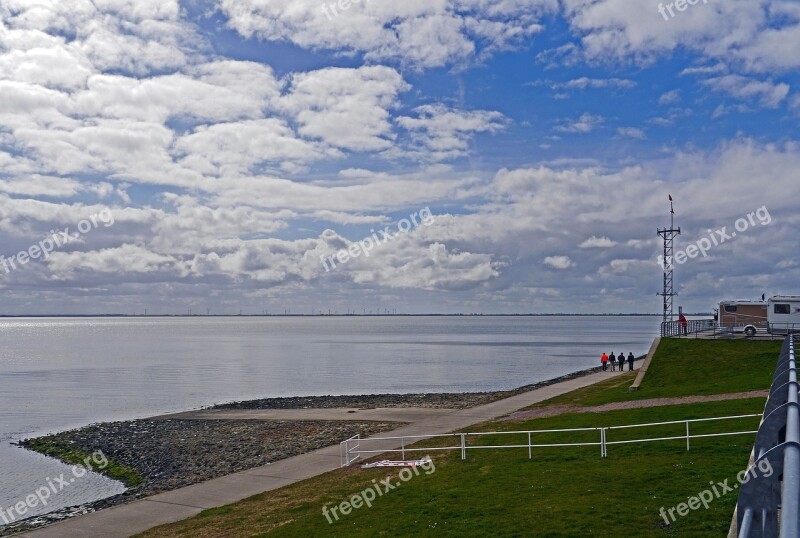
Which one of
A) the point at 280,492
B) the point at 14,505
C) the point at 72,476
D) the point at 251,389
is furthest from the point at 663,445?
the point at 251,389

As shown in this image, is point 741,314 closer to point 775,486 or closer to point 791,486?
point 775,486

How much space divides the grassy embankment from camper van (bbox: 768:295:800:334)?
2712 cm

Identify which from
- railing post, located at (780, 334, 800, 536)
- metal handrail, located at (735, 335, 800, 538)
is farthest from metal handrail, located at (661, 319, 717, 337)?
railing post, located at (780, 334, 800, 536)

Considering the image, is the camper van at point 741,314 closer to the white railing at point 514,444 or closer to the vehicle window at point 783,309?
the vehicle window at point 783,309

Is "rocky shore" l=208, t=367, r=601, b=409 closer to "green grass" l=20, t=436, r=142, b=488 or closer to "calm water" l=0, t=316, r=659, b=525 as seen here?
"calm water" l=0, t=316, r=659, b=525

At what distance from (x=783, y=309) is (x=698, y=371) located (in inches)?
632

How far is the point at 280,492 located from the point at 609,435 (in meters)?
10.9

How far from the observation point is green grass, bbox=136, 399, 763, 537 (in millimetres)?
13594

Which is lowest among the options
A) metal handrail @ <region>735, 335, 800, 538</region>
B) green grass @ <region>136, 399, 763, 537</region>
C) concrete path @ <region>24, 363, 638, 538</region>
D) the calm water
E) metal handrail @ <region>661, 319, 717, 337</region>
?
the calm water

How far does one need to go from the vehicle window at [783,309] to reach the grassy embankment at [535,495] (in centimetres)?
2801

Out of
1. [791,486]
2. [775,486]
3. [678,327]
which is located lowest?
[678,327]

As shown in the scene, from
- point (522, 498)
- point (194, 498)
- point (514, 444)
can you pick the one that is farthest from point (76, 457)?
point (522, 498)

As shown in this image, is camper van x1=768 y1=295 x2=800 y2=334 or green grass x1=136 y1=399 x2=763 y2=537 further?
camper van x1=768 y1=295 x2=800 y2=334

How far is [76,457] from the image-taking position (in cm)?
3778
